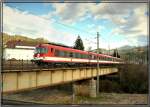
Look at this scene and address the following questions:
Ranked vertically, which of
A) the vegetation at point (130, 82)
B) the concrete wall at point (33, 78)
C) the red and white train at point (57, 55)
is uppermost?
the red and white train at point (57, 55)

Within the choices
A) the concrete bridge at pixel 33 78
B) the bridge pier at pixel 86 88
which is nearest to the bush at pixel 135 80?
the bridge pier at pixel 86 88

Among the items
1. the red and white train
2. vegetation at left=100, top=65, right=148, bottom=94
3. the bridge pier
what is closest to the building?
the red and white train

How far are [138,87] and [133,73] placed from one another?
11.9 feet

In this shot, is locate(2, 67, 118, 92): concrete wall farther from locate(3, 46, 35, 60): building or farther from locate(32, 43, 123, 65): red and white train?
locate(3, 46, 35, 60): building

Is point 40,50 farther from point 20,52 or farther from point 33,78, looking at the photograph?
point 33,78

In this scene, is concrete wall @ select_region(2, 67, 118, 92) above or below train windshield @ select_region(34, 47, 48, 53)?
below

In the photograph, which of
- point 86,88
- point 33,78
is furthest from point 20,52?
point 86,88

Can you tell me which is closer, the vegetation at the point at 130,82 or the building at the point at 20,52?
the building at the point at 20,52

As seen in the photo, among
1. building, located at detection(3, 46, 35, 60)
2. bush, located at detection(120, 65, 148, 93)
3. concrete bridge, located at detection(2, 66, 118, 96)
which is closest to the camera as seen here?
concrete bridge, located at detection(2, 66, 118, 96)

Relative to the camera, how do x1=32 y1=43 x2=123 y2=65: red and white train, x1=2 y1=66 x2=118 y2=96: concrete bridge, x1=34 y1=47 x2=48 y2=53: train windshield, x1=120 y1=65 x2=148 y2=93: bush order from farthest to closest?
x1=120 y1=65 x2=148 y2=93: bush
x1=34 y1=47 x2=48 y2=53: train windshield
x1=32 y1=43 x2=123 y2=65: red and white train
x1=2 y1=66 x2=118 y2=96: concrete bridge

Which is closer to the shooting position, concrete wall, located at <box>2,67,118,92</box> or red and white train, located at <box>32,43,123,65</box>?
concrete wall, located at <box>2,67,118,92</box>

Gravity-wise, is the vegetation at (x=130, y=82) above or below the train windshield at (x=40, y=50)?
below

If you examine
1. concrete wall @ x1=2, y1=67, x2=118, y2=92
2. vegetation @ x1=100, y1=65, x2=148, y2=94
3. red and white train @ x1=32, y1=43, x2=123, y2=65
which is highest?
red and white train @ x1=32, y1=43, x2=123, y2=65

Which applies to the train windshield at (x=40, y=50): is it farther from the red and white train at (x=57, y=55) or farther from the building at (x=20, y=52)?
the building at (x=20, y=52)
